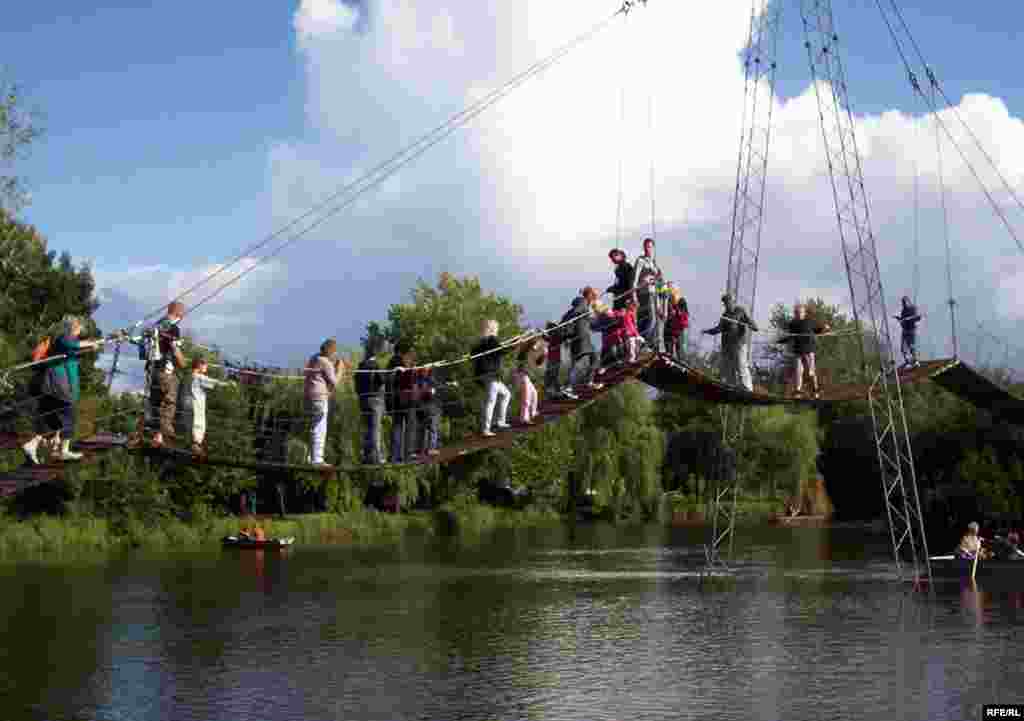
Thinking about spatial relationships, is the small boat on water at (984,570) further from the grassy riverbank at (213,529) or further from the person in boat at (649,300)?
the grassy riverbank at (213,529)

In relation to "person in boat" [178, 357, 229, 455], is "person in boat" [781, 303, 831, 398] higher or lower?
higher

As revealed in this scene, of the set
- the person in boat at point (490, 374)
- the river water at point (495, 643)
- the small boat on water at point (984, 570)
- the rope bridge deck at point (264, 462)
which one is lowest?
the river water at point (495, 643)

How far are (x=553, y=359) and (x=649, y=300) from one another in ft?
8.45

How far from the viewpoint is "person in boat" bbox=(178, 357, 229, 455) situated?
18694 mm

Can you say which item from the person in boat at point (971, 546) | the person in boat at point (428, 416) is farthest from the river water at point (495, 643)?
the person in boat at point (428, 416)

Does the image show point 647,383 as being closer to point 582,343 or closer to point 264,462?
point 582,343

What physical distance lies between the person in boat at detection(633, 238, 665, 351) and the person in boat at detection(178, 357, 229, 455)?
8.46m

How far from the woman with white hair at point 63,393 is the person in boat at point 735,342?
47.5ft

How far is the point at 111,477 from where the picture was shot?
2104 inches

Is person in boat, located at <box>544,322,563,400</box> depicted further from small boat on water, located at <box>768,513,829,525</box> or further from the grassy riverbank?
small boat on water, located at <box>768,513,829,525</box>

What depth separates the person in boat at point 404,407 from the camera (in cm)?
2116

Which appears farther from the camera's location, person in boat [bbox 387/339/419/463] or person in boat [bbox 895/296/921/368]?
person in boat [bbox 895/296/921/368]

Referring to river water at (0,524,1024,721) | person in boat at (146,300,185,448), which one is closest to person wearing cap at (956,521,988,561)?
river water at (0,524,1024,721)

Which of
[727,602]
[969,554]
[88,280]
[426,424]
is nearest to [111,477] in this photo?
[88,280]
